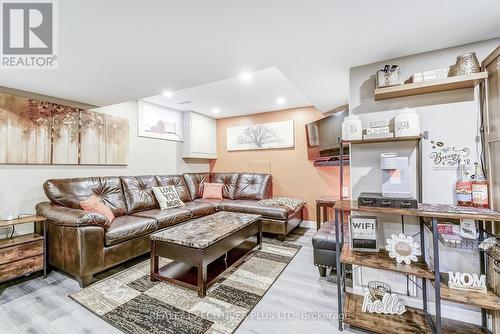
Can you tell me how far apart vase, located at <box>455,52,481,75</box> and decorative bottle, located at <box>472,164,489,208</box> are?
63 cm

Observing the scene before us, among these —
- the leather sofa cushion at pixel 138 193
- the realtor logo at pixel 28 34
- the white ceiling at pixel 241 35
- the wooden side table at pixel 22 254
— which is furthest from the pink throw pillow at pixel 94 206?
the realtor logo at pixel 28 34

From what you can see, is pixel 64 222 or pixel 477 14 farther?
pixel 64 222

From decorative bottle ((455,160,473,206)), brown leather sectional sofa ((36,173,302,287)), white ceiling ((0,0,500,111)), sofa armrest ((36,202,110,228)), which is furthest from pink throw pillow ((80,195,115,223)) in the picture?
decorative bottle ((455,160,473,206))

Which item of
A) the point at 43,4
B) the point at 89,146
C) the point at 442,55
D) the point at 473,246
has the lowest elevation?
the point at 473,246

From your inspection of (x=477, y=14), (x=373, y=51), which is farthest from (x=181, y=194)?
(x=477, y=14)

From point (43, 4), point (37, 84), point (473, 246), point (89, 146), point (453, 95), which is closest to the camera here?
point (43, 4)

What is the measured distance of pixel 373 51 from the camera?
5.44ft

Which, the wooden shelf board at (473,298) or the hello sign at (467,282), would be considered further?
the hello sign at (467,282)

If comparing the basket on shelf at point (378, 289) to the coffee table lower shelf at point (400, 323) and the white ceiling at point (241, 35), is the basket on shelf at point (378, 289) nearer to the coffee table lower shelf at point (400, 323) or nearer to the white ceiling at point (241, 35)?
the coffee table lower shelf at point (400, 323)

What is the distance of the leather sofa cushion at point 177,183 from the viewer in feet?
12.6

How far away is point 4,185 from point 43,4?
2149 mm

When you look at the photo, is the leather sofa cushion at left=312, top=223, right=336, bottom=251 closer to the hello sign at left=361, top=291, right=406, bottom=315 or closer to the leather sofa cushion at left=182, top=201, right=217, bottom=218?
the hello sign at left=361, top=291, right=406, bottom=315

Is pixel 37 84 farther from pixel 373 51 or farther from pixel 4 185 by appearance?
pixel 373 51

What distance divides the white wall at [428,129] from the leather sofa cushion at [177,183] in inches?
122
